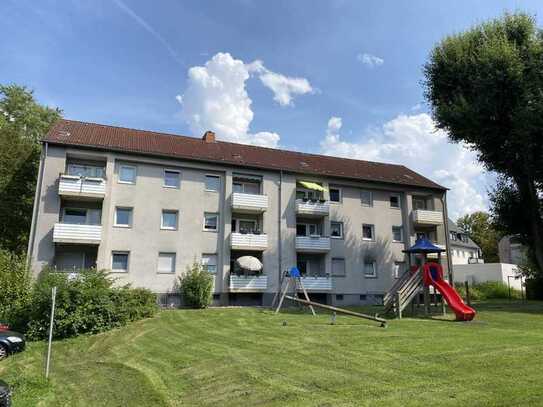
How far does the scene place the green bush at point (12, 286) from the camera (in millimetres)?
20109

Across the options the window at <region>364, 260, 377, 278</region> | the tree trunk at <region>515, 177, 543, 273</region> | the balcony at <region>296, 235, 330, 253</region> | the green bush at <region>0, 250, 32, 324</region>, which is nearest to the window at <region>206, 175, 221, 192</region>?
the balcony at <region>296, 235, 330, 253</region>

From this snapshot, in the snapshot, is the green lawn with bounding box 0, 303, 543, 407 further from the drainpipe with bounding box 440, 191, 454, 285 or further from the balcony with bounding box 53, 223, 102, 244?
the drainpipe with bounding box 440, 191, 454, 285

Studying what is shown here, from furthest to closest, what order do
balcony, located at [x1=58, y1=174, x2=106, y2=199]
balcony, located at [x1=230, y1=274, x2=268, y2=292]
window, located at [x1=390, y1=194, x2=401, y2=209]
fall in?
window, located at [x1=390, y1=194, x2=401, y2=209] < balcony, located at [x1=230, y1=274, x2=268, y2=292] < balcony, located at [x1=58, y1=174, x2=106, y2=199]

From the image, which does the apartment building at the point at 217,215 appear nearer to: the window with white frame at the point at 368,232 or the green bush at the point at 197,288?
the window with white frame at the point at 368,232

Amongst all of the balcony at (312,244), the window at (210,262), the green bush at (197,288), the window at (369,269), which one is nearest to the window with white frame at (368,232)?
the window at (369,269)

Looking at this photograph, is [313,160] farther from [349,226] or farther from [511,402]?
[511,402]

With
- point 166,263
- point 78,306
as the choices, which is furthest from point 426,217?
point 78,306

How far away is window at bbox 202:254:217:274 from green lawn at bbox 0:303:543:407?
462 inches

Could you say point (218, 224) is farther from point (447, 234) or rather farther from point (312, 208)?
point (447, 234)

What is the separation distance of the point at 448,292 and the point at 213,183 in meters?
17.3

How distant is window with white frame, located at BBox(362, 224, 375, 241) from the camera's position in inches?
1382

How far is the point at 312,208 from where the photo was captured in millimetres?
32781

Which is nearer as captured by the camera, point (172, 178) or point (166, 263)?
point (166, 263)

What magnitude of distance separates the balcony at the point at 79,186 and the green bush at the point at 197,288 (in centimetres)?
784
